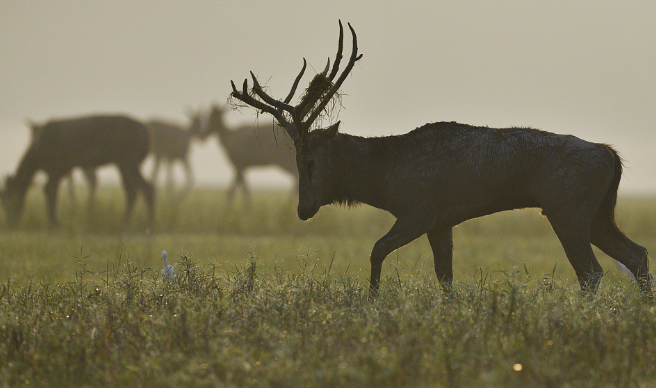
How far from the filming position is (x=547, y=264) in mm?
13133

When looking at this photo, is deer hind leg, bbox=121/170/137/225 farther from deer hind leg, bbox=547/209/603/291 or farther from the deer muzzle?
deer hind leg, bbox=547/209/603/291

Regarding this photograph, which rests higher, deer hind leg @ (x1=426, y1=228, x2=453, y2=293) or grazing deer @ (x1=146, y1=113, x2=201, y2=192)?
grazing deer @ (x1=146, y1=113, x2=201, y2=192)

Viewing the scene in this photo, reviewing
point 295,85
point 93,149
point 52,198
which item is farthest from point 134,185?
point 295,85

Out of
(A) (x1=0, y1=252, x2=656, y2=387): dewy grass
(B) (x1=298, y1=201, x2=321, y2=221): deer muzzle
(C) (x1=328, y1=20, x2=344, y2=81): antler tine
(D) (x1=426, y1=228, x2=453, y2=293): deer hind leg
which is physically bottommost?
(A) (x1=0, y1=252, x2=656, y2=387): dewy grass

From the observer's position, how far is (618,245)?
6977 mm

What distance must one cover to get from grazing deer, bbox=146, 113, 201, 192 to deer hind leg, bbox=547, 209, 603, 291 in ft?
92.2

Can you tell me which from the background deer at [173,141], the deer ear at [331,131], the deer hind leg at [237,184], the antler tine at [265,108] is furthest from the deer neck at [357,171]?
the background deer at [173,141]

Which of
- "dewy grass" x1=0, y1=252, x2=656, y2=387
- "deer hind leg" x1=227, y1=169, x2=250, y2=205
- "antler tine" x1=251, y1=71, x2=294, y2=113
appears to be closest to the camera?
"dewy grass" x1=0, y1=252, x2=656, y2=387

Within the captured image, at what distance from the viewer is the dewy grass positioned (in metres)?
4.15

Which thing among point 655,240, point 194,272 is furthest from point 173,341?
point 655,240

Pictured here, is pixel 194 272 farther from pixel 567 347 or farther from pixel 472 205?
pixel 567 347

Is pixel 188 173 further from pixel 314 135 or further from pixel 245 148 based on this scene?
pixel 314 135

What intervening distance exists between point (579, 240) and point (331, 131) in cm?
240

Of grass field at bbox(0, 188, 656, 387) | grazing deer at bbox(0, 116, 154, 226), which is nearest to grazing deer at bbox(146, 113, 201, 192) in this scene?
grazing deer at bbox(0, 116, 154, 226)
